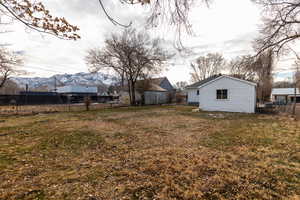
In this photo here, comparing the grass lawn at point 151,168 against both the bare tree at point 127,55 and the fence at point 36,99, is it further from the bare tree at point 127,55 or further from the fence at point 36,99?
the fence at point 36,99

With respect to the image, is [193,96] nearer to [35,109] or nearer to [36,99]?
[35,109]

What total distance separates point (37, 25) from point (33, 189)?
291 centimetres

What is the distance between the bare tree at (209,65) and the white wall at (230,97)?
21.4m

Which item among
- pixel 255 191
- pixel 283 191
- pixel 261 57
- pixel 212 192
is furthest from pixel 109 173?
pixel 261 57

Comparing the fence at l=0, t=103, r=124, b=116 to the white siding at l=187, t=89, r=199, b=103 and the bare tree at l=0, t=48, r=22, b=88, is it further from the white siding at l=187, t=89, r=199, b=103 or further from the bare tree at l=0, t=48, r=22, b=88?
the white siding at l=187, t=89, r=199, b=103

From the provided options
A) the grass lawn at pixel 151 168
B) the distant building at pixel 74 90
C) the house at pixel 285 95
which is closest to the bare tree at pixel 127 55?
the grass lawn at pixel 151 168

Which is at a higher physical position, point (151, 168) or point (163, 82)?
point (163, 82)

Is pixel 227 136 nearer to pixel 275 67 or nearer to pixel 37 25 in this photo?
pixel 37 25

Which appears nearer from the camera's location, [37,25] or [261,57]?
[37,25]

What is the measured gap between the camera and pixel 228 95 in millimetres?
12727

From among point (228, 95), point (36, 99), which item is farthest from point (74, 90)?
Answer: point (228, 95)

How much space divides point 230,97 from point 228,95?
0.79 ft

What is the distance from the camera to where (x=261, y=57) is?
966 centimetres

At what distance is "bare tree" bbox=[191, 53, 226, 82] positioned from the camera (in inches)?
1262
